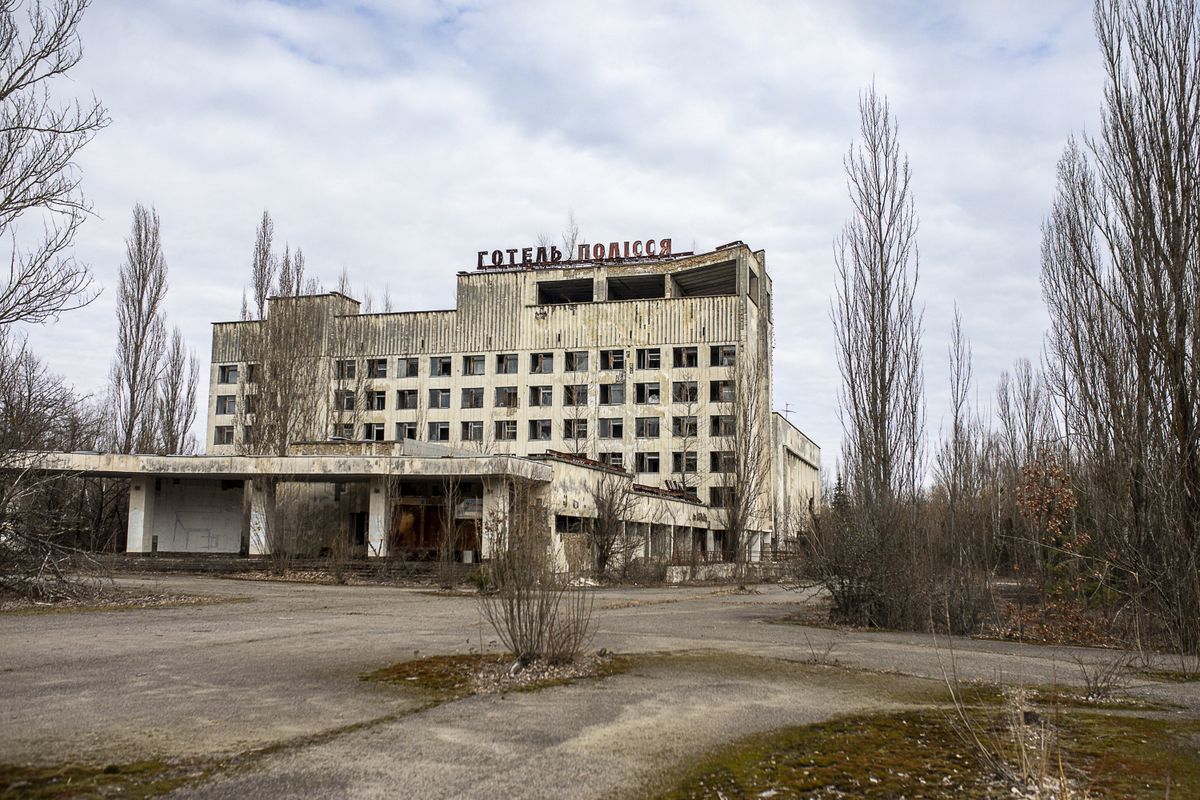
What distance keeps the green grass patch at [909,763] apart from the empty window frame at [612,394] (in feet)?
167

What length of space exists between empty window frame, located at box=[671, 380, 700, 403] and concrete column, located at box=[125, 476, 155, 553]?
3031 centimetres

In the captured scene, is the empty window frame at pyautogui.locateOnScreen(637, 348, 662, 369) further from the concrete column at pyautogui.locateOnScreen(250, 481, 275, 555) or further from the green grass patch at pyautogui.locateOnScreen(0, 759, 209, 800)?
the green grass patch at pyautogui.locateOnScreen(0, 759, 209, 800)

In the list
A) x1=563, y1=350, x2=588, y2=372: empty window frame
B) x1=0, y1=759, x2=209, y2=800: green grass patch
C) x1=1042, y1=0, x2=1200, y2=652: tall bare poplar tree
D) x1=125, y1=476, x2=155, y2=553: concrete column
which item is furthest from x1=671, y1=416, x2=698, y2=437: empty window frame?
x1=0, y1=759, x2=209, y2=800: green grass patch

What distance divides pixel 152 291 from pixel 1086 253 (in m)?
42.4

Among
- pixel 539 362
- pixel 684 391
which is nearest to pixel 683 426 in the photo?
pixel 684 391

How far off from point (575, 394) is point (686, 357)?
24.4 feet

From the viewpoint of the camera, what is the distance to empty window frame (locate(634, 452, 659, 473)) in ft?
188

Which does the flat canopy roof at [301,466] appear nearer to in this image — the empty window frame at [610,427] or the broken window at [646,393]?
the empty window frame at [610,427]

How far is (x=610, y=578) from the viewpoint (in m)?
31.4

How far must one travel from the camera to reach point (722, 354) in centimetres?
5628

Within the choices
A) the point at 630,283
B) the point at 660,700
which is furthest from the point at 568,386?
the point at 660,700

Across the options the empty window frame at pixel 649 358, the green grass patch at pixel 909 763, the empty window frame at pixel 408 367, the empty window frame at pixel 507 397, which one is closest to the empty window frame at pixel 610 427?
the empty window frame at pixel 649 358

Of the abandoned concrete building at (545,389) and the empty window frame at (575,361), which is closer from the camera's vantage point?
the abandoned concrete building at (545,389)

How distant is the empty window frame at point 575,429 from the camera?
5847 centimetres
